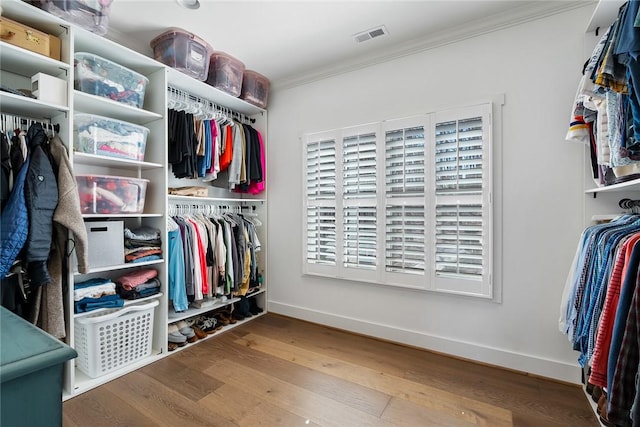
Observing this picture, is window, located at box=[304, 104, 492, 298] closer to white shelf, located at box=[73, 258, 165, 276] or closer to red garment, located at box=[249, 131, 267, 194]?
red garment, located at box=[249, 131, 267, 194]

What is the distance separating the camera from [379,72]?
2.64m

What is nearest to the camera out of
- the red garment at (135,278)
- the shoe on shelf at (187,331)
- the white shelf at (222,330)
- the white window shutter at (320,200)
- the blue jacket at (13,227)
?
the blue jacket at (13,227)

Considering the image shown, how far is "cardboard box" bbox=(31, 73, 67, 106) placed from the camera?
1696mm

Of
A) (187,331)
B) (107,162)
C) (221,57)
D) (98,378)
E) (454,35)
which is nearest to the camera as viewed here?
(98,378)

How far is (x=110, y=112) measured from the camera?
2.21m

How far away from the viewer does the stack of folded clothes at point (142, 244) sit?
216cm

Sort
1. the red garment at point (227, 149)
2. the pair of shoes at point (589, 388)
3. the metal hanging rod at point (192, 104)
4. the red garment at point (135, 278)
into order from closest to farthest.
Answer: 1. the pair of shoes at point (589, 388)
2. the red garment at point (135, 278)
3. the metal hanging rod at point (192, 104)
4. the red garment at point (227, 149)

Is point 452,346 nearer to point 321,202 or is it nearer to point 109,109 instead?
point 321,202

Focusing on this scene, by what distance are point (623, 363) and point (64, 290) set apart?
2708mm

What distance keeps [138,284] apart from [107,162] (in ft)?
3.01

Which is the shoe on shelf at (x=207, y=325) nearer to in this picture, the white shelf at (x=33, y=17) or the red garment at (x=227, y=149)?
the red garment at (x=227, y=149)

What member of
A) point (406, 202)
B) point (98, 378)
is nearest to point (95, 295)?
point (98, 378)

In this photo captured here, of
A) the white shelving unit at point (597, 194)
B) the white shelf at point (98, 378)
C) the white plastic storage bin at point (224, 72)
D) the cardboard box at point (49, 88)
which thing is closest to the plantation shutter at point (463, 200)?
the white shelving unit at point (597, 194)

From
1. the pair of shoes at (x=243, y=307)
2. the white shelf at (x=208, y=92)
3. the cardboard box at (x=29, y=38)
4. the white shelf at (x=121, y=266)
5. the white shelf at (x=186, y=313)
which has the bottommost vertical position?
the pair of shoes at (x=243, y=307)
